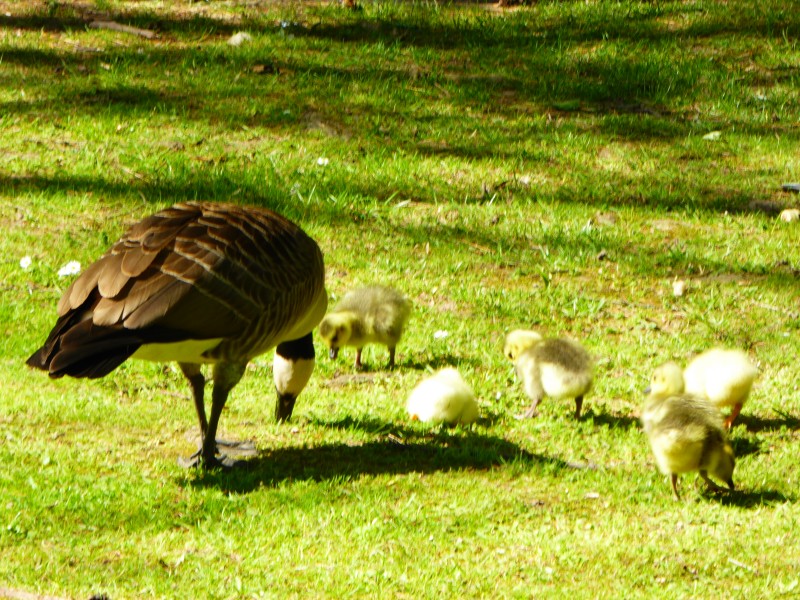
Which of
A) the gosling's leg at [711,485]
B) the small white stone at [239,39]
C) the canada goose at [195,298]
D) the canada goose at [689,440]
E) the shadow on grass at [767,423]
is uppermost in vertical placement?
the small white stone at [239,39]

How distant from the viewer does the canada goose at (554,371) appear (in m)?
6.41

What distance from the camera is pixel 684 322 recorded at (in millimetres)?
8062

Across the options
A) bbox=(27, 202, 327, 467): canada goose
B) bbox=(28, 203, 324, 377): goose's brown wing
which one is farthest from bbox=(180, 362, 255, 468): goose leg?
bbox=(28, 203, 324, 377): goose's brown wing

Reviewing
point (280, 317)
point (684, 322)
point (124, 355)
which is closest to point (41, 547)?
point (124, 355)

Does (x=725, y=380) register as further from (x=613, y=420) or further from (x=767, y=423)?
(x=613, y=420)

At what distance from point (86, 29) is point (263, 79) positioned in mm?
2256

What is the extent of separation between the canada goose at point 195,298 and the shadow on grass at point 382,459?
0.63 feet

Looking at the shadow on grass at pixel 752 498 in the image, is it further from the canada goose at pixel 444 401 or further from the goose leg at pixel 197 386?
the goose leg at pixel 197 386

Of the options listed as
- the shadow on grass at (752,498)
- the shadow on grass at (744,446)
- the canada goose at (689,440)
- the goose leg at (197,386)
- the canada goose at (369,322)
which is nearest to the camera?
the canada goose at (689,440)

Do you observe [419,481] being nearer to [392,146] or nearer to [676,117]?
[392,146]

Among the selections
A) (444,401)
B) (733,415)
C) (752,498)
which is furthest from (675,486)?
(444,401)

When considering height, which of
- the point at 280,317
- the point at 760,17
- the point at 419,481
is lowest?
the point at 419,481

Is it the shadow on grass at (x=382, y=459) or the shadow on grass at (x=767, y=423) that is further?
the shadow on grass at (x=767, y=423)

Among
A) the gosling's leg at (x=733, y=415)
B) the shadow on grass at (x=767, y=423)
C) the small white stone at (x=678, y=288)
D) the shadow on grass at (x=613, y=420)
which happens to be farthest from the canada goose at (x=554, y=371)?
the small white stone at (x=678, y=288)
